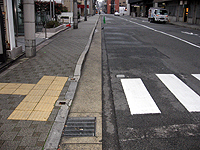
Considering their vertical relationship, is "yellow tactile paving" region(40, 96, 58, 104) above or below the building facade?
below

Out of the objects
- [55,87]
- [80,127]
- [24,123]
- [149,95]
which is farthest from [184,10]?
[24,123]

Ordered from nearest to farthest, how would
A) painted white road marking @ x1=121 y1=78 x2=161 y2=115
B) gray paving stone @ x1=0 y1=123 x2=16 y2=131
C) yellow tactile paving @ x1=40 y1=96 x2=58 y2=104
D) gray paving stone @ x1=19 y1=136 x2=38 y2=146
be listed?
gray paving stone @ x1=19 y1=136 x2=38 y2=146, gray paving stone @ x1=0 y1=123 x2=16 y2=131, painted white road marking @ x1=121 y1=78 x2=161 y2=115, yellow tactile paving @ x1=40 y1=96 x2=58 y2=104

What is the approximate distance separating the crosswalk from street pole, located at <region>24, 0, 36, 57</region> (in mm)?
4545

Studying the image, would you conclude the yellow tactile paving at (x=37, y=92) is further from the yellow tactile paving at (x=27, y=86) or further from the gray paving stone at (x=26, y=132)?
the gray paving stone at (x=26, y=132)

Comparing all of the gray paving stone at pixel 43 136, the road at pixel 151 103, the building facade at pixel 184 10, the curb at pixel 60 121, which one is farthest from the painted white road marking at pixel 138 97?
the building facade at pixel 184 10

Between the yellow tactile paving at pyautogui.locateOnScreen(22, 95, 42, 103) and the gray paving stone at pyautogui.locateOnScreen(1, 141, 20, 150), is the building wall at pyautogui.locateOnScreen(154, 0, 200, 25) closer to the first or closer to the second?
the yellow tactile paving at pyautogui.locateOnScreen(22, 95, 42, 103)

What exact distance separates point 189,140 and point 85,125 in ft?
6.35

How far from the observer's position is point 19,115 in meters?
4.74

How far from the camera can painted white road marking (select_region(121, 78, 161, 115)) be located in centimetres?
519

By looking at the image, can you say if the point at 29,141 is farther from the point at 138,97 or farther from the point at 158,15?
the point at 158,15

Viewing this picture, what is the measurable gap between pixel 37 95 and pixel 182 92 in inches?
151

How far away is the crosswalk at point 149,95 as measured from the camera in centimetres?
529

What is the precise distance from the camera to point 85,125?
459cm

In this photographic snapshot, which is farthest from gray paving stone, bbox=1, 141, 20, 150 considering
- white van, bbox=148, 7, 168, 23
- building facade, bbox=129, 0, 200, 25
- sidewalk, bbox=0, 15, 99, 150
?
white van, bbox=148, 7, 168, 23
